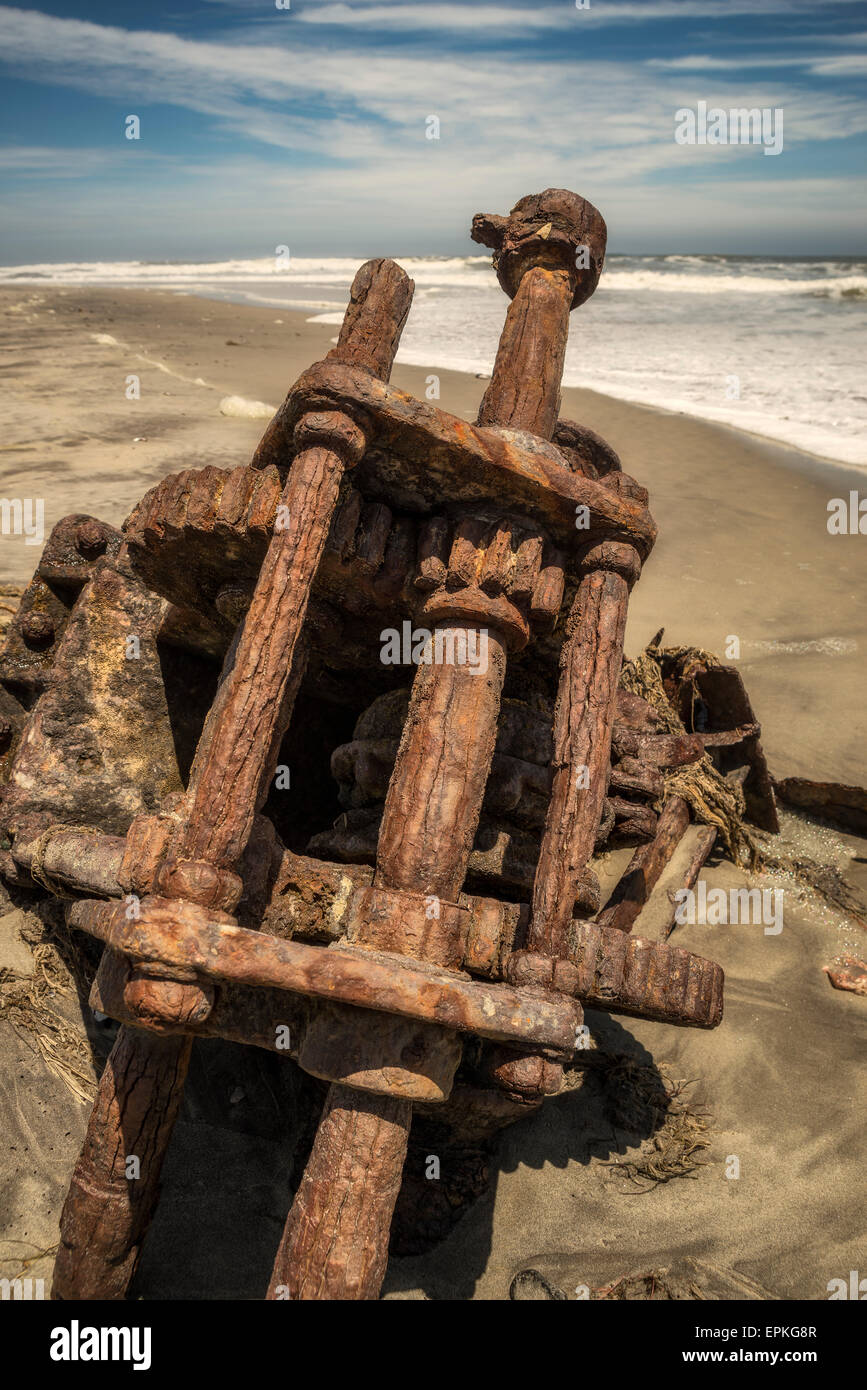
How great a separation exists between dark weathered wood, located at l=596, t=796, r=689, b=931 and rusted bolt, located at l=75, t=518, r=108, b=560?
10.6 ft

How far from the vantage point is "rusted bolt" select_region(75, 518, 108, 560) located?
4.79 meters

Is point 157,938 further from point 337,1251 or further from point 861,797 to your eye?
point 861,797

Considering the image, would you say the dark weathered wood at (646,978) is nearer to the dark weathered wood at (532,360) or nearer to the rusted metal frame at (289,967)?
the rusted metal frame at (289,967)

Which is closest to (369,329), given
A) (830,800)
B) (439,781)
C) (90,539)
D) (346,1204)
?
(439,781)

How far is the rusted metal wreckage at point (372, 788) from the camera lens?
8.25ft

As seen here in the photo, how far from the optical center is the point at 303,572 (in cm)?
296

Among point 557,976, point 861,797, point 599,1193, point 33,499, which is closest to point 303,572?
point 557,976

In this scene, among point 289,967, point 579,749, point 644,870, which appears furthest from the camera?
point 644,870

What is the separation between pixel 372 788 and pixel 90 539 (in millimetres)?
2270

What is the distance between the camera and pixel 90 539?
4785 mm

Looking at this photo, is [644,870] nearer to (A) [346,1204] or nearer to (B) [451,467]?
(B) [451,467]

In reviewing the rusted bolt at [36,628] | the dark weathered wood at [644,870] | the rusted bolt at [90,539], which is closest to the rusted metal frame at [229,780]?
the dark weathered wood at [644,870]

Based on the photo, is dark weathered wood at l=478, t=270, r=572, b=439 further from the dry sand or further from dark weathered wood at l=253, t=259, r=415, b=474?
the dry sand

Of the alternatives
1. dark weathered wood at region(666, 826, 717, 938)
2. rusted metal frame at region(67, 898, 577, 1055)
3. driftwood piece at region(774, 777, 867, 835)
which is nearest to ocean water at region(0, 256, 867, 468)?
driftwood piece at region(774, 777, 867, 835)
